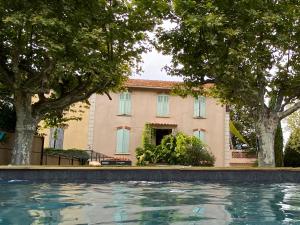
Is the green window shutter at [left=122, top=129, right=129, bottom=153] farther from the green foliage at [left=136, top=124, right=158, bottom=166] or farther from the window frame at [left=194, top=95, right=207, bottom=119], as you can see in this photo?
the window frame at [left=194, top=95, right=207, bottom=119]

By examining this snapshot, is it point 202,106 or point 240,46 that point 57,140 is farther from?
point 240,46

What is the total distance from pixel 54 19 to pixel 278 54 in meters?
10.8

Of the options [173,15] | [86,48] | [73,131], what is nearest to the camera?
[86,48]

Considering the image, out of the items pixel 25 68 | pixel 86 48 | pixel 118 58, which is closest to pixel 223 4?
pixel 118 58

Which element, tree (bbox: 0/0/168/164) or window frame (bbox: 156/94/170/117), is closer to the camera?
tree (bbox: 0/0/168/164)

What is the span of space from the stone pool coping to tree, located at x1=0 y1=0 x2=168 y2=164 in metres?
4.21

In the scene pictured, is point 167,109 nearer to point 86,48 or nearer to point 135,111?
point 135,111

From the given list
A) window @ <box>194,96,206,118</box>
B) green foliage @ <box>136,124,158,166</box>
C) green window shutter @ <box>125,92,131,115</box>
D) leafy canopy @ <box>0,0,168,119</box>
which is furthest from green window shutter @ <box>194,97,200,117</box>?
leafy canopy @ <box>0,0,168,119</box>

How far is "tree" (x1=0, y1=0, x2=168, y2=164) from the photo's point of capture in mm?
14305

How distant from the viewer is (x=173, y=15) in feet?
60.1

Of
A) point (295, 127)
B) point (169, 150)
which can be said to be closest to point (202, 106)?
point (169, 150)

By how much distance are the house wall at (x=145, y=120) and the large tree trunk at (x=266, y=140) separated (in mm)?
13296

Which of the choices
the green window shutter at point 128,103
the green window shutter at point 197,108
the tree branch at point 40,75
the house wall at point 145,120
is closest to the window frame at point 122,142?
the house wall at point 145,120

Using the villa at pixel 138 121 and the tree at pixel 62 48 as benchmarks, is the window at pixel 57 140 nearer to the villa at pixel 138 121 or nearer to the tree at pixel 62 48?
the villa at pixel 138 121
